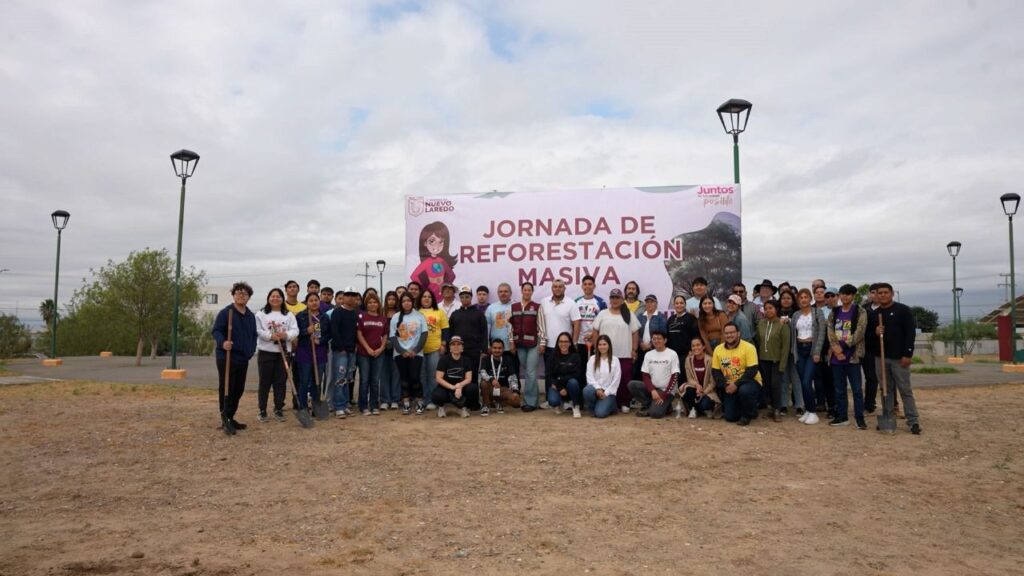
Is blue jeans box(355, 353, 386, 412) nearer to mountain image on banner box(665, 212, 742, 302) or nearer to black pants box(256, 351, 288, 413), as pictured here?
black pants box(256, 351, 288, 413)

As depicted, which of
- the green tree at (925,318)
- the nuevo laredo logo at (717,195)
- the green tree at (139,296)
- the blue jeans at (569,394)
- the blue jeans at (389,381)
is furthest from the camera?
the green tree at (925,318)

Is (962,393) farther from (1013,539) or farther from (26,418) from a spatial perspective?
(26,418)

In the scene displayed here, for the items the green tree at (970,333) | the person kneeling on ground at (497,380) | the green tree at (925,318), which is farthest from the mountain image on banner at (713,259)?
the green tree at (925,318)

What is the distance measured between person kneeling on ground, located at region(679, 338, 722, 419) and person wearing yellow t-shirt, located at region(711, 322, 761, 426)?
0.13 meters

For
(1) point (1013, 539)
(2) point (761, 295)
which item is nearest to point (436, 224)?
(2) point (761, 295)

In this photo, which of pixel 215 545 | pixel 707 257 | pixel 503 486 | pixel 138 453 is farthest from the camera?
pixel 707 257

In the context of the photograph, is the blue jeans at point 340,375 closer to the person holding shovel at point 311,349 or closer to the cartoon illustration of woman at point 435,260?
the person holding shovel at point 311,349

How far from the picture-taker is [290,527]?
4.30 meters

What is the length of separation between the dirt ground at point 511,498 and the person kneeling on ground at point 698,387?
34 centimetres

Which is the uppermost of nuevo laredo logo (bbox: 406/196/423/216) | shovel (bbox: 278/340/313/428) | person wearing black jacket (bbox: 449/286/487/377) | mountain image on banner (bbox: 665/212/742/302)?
nuevo laredo logo (bbox: 406/196/423/216)

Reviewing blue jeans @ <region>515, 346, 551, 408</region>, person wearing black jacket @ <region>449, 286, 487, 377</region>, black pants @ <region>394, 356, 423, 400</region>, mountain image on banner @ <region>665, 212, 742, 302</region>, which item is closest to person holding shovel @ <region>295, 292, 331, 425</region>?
black pants @ <region>394, 356, 423, 400</region>

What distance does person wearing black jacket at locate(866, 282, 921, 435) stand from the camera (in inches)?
290

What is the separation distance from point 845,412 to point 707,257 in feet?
9.10

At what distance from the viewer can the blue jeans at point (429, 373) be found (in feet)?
29.2
